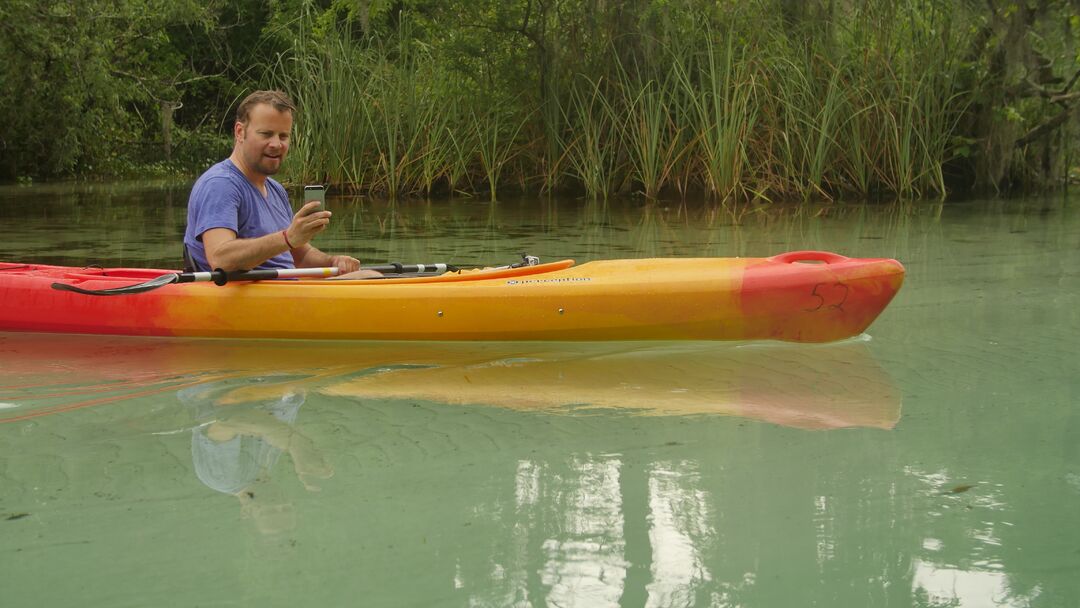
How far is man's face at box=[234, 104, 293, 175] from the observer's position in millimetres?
3791

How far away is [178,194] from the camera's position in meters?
12.3

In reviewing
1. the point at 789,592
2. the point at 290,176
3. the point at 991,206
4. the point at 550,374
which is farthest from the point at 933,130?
the point at 789,592

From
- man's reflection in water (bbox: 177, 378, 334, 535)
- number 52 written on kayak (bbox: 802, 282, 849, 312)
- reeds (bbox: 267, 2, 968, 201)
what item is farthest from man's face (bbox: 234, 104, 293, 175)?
reeds (bbox: 267, 2, 968, 201)

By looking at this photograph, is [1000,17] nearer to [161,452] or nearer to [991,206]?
[991,206]

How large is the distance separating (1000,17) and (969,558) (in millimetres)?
8606

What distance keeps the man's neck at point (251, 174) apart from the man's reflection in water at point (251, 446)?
0.77 meters

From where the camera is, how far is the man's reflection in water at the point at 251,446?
2.35 metres

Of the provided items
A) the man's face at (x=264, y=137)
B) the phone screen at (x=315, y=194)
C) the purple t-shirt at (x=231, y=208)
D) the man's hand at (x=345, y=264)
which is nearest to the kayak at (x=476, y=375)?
the man's hand at (x=345, y=264)

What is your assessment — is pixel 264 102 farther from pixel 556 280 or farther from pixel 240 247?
pixel 556 280

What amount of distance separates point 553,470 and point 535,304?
1336 millimetres

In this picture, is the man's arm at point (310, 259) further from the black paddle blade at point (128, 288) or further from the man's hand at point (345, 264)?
the black paddle blade at point (128, 288)

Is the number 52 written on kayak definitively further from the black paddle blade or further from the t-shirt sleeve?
the black paddle blade

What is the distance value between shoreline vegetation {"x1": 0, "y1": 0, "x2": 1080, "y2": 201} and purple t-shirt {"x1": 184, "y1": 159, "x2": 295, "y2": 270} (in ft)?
19.1

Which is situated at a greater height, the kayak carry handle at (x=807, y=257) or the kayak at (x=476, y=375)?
the kayak carry handle at (x=807, y=257)
